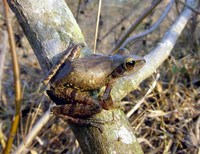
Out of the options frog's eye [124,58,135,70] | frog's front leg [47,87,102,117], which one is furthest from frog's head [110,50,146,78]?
frog's front leg [47,87,102,117]

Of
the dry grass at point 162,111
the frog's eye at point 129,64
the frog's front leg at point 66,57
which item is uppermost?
the frog's front leg at point 66,57

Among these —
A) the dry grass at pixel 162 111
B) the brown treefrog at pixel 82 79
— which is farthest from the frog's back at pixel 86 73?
the dry grass at pixel 162 111

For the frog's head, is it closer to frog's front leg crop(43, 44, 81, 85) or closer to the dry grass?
frog's front leg crop(43, 44, 81, 85)

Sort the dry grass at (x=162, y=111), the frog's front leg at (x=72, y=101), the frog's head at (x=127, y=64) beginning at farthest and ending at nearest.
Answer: the dry grass at (x=162, y=111) < the frog's head at (x=127, y=64) < the frog's front leg at (x=72, y=101)

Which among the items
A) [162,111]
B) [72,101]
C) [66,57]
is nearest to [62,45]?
[66,57]

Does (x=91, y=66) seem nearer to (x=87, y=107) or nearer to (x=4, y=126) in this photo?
(x=87, y=107)

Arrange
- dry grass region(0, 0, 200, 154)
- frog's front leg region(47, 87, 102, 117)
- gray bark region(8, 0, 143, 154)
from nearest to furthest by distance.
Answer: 1. gray bark region(8, 0, 143, 154)
2. frog's front leg region(47, 87, 102, 117)
3. dry grass region(0, 0, 200, 154)

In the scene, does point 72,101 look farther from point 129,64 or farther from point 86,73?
point 129,64

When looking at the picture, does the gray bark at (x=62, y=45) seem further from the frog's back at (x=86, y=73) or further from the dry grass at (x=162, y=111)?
the dry grass at (x=162, y=111)
